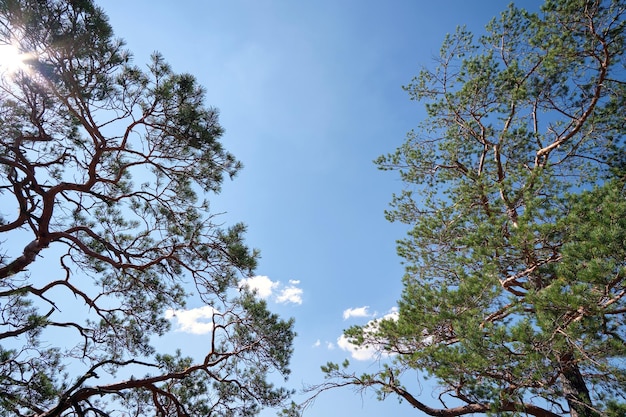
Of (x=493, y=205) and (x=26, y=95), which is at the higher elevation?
(x=493, y=205)

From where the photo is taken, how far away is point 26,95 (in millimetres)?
3121

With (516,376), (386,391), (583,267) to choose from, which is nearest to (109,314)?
(386,391)

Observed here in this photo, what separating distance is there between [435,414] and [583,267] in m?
2.35

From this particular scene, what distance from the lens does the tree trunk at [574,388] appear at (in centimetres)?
334

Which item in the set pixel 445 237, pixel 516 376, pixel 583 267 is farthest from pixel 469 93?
pixel 516 376

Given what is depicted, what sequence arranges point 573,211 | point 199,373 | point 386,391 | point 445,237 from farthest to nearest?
point 445,237 → point 199,373 → point 386,391 → point 573,211

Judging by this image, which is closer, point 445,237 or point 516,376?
point 516,376

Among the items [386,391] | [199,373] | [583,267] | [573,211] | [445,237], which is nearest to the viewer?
[583,267]

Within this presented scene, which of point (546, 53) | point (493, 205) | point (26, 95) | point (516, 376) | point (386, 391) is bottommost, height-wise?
point (516, 376)

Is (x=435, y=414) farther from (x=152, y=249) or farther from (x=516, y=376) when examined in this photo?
(x=152, y=249)

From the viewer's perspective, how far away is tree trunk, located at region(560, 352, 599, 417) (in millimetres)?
3336

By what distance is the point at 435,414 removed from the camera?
166 inches

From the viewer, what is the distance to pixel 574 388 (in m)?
3.66

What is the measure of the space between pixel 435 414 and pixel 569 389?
4.54ft
